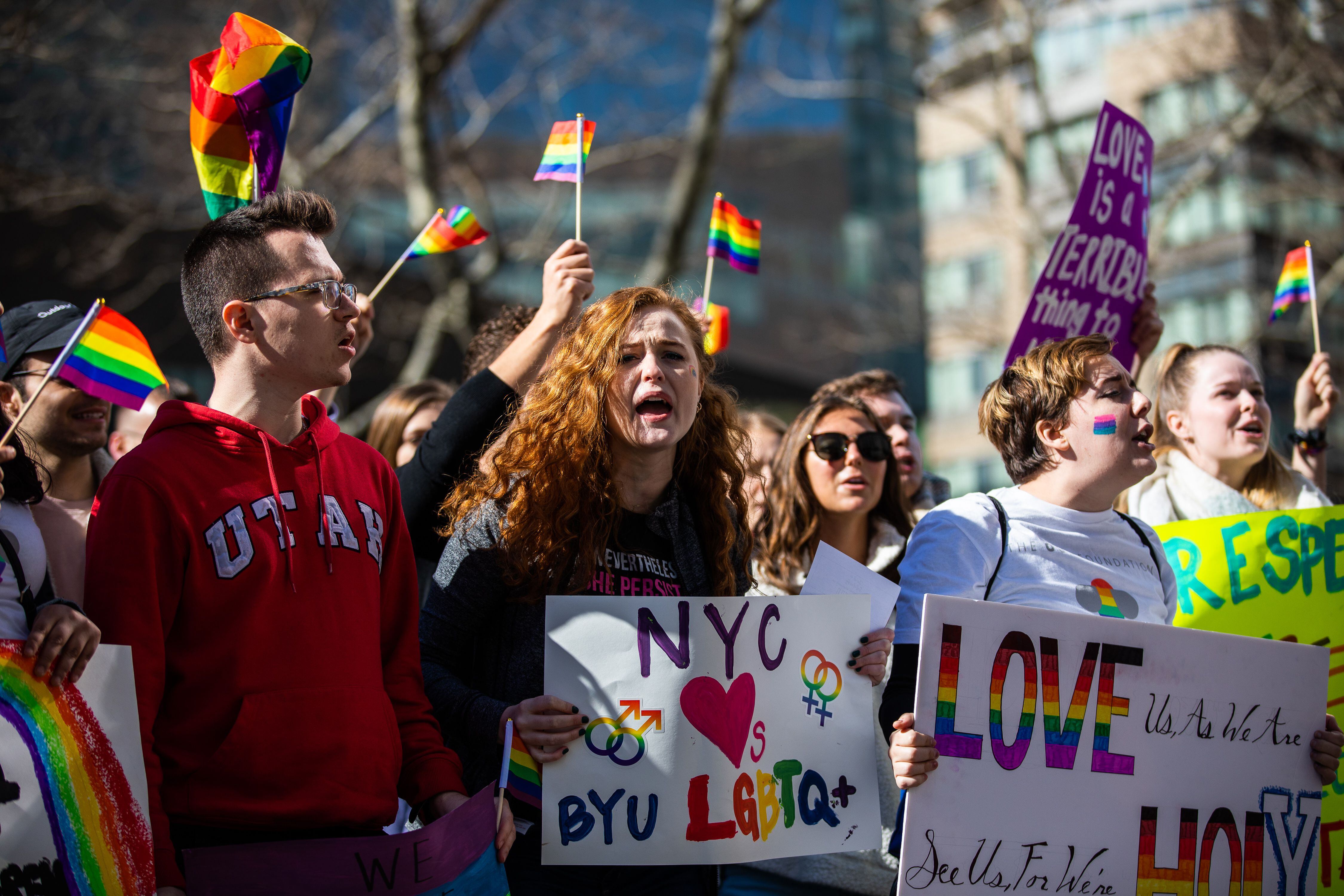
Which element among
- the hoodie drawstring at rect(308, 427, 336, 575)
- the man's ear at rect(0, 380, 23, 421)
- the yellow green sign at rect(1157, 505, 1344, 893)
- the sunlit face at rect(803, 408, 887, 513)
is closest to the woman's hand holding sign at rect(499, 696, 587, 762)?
the hoodie drawstring at rect(308, 427, 336, 575)

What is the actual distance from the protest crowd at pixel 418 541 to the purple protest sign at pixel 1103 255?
1017 millimetres

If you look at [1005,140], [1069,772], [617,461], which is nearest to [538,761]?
[617,461]

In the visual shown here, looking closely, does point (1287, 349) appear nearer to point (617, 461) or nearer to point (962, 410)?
point (962, 410)

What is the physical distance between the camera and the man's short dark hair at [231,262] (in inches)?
105

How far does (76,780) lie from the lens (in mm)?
2229

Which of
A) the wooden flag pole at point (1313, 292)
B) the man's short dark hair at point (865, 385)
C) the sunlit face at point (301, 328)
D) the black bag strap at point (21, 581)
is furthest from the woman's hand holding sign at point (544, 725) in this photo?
the wooden flag pole at point (1313, 292)

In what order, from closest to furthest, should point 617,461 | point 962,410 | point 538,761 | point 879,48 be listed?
point 538,761 < point 617,461 < point 962,410 < point 879,48

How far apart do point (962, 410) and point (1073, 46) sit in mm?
9000

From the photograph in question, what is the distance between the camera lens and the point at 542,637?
2852 mm

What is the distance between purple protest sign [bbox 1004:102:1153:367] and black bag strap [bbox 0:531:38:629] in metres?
3.09

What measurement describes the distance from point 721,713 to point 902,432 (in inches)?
87.3

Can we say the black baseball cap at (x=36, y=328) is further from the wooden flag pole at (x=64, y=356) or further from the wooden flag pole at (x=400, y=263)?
the wooden flag pole at (x=400, y=263)

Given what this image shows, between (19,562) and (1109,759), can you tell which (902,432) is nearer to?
(1109,759)

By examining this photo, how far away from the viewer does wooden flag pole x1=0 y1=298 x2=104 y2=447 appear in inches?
94.8
